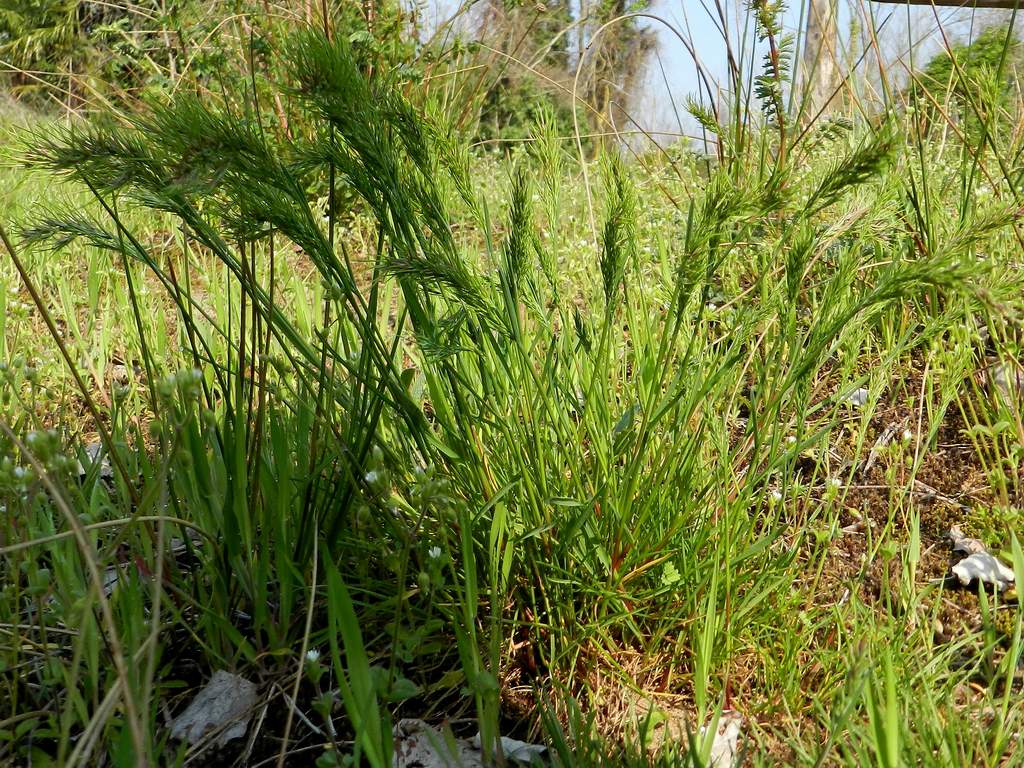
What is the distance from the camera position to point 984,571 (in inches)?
61.4

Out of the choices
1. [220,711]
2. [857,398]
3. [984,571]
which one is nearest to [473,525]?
[220,711]

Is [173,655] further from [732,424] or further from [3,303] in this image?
[3,303]

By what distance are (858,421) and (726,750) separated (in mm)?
1030

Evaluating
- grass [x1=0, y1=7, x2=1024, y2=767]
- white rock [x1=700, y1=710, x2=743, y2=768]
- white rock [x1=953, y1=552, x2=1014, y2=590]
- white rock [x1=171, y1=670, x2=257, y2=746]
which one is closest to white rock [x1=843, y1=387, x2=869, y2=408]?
grass [x1=0, y1=7, x2=1024, y2=767]

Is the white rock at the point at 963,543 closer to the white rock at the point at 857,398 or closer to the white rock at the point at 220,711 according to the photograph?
the white rock at the point at 857,398

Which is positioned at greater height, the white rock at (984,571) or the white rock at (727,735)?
the white rock at (984,571)

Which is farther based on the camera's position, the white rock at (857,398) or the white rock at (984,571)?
the white rock at (857,398)

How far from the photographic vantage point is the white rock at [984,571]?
1.55 metres

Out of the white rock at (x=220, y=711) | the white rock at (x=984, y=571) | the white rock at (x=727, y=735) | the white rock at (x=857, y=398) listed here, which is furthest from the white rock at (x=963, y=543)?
the white rock at (x=220, y=711)

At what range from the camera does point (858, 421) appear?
2.04 meters

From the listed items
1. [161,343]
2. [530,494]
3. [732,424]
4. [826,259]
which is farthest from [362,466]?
[826,259]

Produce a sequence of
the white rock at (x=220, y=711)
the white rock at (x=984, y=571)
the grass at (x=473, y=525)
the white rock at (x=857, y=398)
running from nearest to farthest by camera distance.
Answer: the grass at (x=473, y=525), the white rock at (x=220, y=711), the white rock at (x=984, y=571), the white rock at (x=857, y=398)

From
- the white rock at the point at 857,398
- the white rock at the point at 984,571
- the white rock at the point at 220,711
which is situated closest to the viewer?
the white rock at the point at 220,711

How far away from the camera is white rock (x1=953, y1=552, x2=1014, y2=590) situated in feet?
5.09
